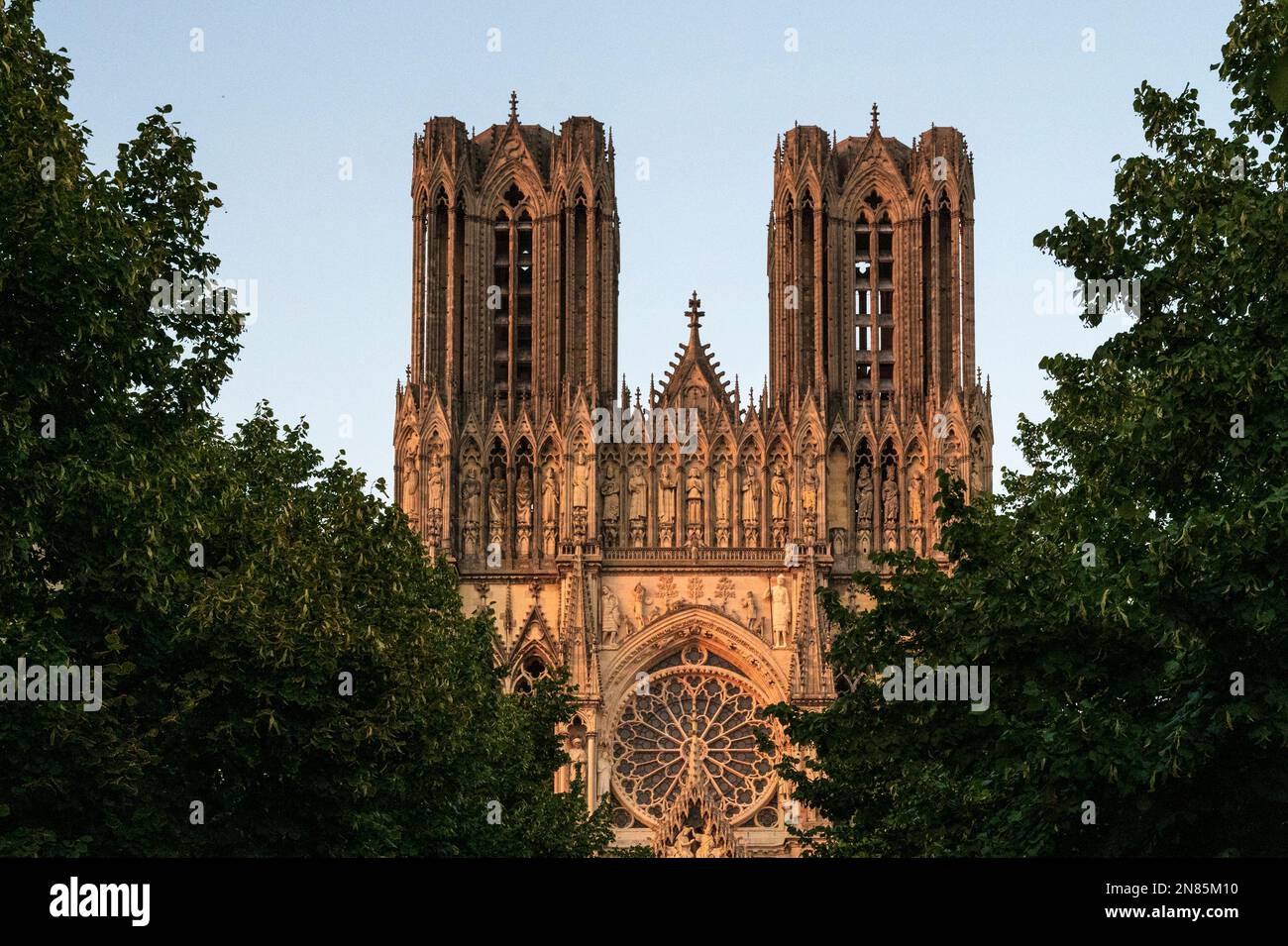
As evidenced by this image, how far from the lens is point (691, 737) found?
69625mm

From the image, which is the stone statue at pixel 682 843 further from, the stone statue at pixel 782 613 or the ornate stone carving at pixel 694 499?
the ornate stone carving at pixel 694 499

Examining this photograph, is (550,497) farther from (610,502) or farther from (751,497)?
(751,497)

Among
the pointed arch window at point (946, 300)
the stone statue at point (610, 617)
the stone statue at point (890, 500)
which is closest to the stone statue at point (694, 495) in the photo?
the stone statue at point (610, 617)

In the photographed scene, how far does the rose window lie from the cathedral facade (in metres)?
0.07

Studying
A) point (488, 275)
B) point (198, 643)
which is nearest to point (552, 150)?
point (488, 275)

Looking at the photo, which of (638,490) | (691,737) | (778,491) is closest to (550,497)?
(638,490)

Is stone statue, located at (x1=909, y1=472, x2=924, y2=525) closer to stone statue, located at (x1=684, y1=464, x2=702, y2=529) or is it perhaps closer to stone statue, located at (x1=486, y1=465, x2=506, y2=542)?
stone statue, located at (x1=684, y1=464, x2=702, y2=529)

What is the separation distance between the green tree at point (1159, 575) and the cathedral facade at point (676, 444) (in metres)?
35.9

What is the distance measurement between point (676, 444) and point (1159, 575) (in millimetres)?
46174

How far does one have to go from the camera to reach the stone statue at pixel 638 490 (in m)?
70.8

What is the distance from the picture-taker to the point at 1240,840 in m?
25.6

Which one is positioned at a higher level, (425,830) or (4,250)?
(4,250)
